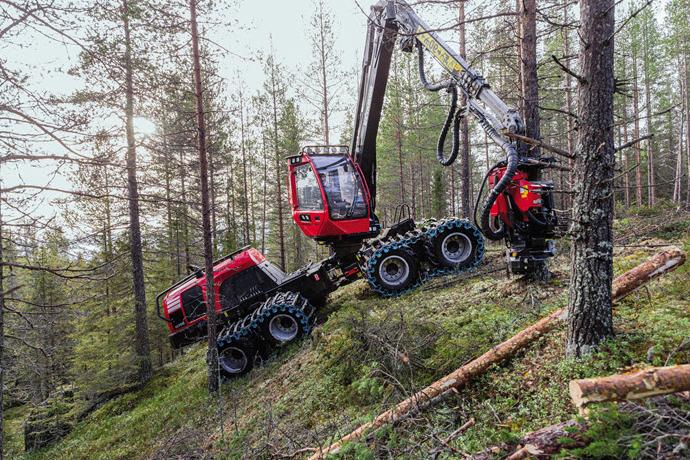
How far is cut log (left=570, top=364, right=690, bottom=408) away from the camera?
7.41 ft

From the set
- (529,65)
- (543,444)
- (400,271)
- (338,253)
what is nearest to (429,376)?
(543,444)

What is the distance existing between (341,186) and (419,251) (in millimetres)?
2314

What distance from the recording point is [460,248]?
8477mm

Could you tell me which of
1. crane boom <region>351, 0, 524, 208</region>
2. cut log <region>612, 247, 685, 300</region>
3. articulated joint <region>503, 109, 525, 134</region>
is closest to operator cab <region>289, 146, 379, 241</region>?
crane boom <region>351, 0, 524, 208</region>

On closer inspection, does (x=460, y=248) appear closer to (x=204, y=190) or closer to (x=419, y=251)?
(x=419, y=251)

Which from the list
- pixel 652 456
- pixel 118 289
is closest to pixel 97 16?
pixel 652 456

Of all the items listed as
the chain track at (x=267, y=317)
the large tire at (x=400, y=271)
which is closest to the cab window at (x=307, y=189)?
the large tire at (x=400, y=271)

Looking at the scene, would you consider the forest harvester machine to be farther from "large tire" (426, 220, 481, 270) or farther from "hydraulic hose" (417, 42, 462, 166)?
"hydraulic hose" (417, 42, 462, 166)

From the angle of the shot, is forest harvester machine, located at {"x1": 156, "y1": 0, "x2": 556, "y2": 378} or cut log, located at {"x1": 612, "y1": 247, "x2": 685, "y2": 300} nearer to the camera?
cut log, located at {"x1": 612, "y1": 247, "x2": 685, "y2": 300}

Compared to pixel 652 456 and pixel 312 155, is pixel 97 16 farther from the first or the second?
pixel 652 456

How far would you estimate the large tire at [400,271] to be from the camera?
26.6 feet

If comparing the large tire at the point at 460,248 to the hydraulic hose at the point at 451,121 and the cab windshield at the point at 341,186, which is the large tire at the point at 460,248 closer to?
the cab windshield at the point at 341,186

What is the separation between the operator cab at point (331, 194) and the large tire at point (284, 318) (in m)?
1.59

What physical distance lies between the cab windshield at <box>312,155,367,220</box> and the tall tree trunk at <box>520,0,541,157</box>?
12.7 ft
